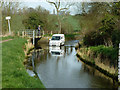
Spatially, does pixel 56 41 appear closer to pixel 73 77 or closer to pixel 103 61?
pixel 103 61

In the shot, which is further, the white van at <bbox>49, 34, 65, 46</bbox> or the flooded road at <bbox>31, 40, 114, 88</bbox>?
the white van at <bbox>49, 34, 65, 46</bbox>

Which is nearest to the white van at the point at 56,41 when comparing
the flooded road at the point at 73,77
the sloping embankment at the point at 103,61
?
the sloping embankment at the point at 103,61

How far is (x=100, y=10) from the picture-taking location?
1852cm

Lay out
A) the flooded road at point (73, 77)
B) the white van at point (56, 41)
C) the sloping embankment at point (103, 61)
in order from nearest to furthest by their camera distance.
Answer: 1. the flooded road at point (73, 77)
2. the sloping embankment at point (103, 61)
3. the white van at point (56, 41)

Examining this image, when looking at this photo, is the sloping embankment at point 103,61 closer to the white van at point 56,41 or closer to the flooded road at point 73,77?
the flooded road at point 73,77

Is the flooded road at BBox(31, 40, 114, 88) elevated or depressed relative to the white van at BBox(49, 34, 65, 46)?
depressed

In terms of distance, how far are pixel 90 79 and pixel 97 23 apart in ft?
22.8

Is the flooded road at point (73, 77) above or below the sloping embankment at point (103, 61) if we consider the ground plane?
below

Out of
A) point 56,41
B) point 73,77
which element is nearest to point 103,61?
point 73,77

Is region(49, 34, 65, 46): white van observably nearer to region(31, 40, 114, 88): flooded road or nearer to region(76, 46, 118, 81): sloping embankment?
region(76, 46, 118, 81): sloping embankment

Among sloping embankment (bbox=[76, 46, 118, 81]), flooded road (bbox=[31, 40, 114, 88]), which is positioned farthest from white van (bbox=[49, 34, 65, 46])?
flooded road (bbox=[31, 40, 114, 88])

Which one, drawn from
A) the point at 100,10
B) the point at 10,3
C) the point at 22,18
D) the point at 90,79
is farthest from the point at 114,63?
the point at 22,18

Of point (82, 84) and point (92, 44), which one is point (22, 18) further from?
point (82, 84)

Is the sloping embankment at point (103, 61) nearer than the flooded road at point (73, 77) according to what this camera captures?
No
